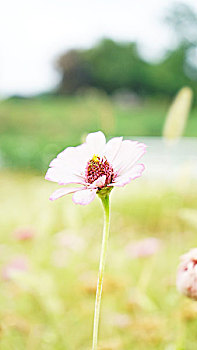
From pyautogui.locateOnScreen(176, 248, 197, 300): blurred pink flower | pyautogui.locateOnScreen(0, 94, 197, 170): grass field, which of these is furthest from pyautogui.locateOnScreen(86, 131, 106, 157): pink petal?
pyautogui.locateOnScreen(0, 94, 197, 170): grass field

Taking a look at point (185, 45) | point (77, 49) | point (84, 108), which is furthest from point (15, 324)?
point (77, 49)

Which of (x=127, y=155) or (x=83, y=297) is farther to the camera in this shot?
(x=83, y=297)

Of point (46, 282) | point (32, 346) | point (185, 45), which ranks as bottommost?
point (32, 346)

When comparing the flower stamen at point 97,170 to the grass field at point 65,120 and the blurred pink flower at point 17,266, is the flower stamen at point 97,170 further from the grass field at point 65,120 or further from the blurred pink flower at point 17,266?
the grass field at point 65,120

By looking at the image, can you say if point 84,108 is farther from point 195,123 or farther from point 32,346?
point 32,346

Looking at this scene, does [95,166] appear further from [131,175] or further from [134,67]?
[134,67]

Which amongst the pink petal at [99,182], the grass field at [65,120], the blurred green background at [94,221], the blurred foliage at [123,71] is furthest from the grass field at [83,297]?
the blurred foliage at [123,71]

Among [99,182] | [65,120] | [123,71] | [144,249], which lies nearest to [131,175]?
[99,182]
